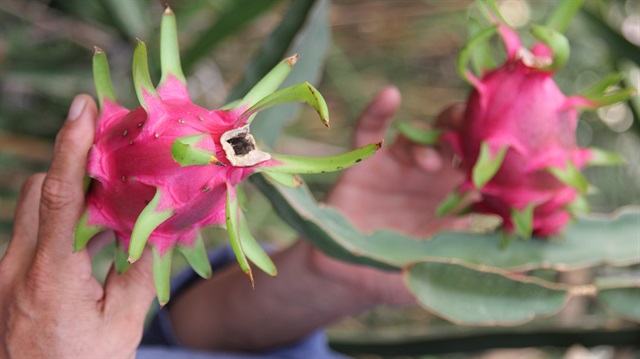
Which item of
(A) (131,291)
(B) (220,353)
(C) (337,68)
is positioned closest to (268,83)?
(A) (131,291)

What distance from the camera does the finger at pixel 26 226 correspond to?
49 centimetres

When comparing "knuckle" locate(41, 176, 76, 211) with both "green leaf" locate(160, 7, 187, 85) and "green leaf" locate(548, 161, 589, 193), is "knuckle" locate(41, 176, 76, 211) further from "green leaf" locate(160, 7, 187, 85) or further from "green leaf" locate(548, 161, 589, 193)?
"green leaf" locate(548, 161, 589, 193)

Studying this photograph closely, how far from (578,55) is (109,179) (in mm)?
1238

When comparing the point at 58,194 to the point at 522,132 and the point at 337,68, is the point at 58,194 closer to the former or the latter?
the point at 522,132

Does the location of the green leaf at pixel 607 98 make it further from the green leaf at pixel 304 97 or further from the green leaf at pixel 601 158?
the green leaf at pixel 304 97

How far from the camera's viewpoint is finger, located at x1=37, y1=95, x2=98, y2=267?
0.43 meters

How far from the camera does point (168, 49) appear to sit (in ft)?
1.41

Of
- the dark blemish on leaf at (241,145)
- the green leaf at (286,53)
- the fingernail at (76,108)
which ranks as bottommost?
the dark blemish on leaf at (241,145)

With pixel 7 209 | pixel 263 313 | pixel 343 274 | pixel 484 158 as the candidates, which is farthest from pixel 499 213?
pixel 7 209

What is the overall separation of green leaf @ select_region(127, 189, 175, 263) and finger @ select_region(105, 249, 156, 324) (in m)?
0.09

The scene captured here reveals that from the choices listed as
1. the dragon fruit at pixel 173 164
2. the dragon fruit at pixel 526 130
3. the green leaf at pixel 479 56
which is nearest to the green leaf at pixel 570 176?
the dragon fruit at pixel 526 130

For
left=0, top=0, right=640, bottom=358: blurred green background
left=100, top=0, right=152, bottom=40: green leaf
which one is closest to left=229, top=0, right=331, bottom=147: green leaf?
left=0, top=0, right=640, bottom=358: blurred green background

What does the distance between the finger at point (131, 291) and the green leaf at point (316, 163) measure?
13 centimetres

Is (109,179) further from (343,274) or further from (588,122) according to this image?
(588,122)
